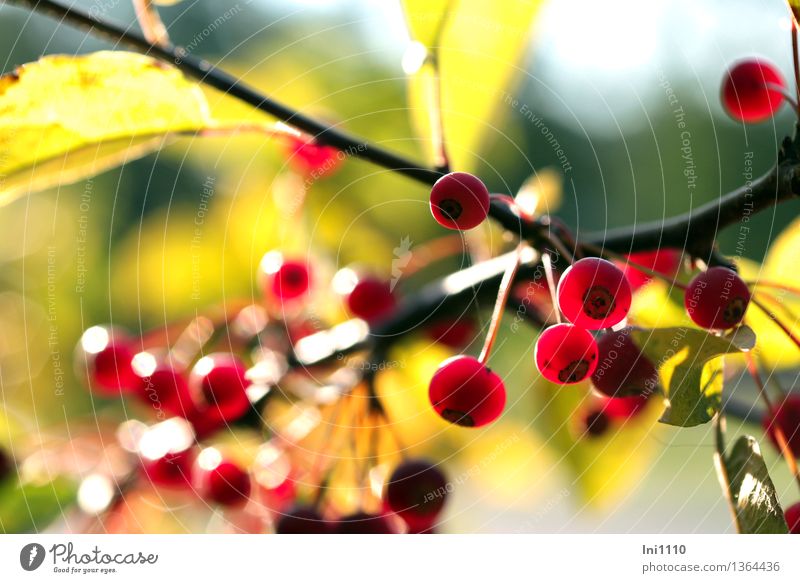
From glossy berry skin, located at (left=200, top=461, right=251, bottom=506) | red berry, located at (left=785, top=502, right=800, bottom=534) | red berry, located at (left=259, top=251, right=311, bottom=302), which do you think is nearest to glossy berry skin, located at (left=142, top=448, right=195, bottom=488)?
glossy berry skin, located at (left=200, top=461, right=251, bottom=506)

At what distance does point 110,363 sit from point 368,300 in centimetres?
33

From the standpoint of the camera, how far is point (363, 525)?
25.8 inches

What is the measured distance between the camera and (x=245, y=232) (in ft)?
3.87

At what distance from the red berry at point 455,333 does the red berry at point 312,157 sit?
259 mm

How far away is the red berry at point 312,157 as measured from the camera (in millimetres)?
960

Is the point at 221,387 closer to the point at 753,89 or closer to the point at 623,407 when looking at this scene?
the point at 623,407

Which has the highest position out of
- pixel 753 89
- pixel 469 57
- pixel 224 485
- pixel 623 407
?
pixel 469 57

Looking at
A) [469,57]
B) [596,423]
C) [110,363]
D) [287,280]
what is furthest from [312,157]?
[596,423]

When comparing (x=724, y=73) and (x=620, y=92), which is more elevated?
(x=620, y=92)

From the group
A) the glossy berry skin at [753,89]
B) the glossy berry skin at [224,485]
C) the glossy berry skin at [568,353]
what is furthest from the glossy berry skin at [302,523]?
the glossy berry skin at [753,89]
